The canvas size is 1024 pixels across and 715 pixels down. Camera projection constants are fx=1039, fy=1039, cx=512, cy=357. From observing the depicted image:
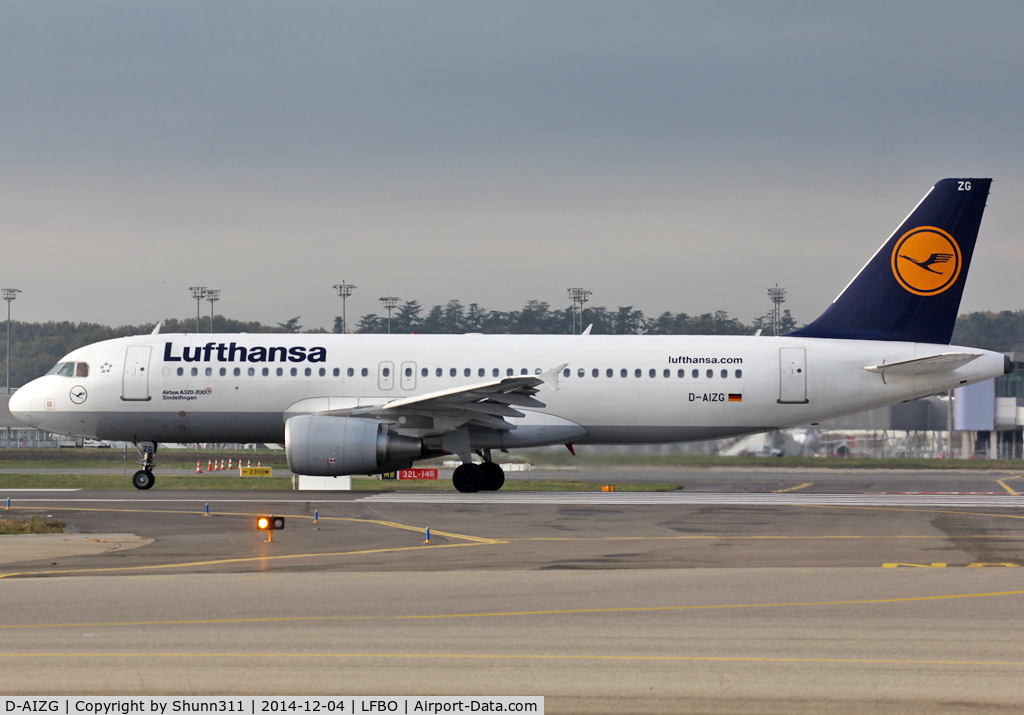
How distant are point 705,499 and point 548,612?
1466 cm

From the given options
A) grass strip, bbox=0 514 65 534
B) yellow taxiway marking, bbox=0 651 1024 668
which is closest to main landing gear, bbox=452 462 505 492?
grass strip, bbox=0 514 65 534

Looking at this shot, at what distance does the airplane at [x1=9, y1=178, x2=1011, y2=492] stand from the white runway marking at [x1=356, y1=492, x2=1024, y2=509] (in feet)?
7.04

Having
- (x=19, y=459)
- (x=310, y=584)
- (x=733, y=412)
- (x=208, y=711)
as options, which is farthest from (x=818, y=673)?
(x=19, y=459)

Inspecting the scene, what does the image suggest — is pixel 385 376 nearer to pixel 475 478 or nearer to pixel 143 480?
pixel 475 478

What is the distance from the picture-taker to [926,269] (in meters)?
28.8

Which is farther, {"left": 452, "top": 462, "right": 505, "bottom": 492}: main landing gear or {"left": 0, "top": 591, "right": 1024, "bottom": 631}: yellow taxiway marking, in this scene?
{"left": 452, "top": 462, "right": 505, "bottom": 492}: main landing gear

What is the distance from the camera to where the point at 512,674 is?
320 inches

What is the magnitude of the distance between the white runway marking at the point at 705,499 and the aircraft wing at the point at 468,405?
189 cm

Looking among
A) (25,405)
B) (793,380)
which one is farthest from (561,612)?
(25,405)

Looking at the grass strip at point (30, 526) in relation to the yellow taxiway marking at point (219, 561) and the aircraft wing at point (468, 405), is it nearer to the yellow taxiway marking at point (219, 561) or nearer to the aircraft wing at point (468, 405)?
the yellow taxiway marking at point (219, 561)

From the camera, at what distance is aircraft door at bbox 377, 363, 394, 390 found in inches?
1108

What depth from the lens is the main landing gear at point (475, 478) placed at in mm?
27406

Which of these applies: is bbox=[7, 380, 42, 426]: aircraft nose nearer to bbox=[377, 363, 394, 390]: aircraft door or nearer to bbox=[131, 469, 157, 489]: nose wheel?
bbox=[131, 469, 157, 489]: nose wheel

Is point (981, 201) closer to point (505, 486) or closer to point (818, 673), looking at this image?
point (505, 486)
